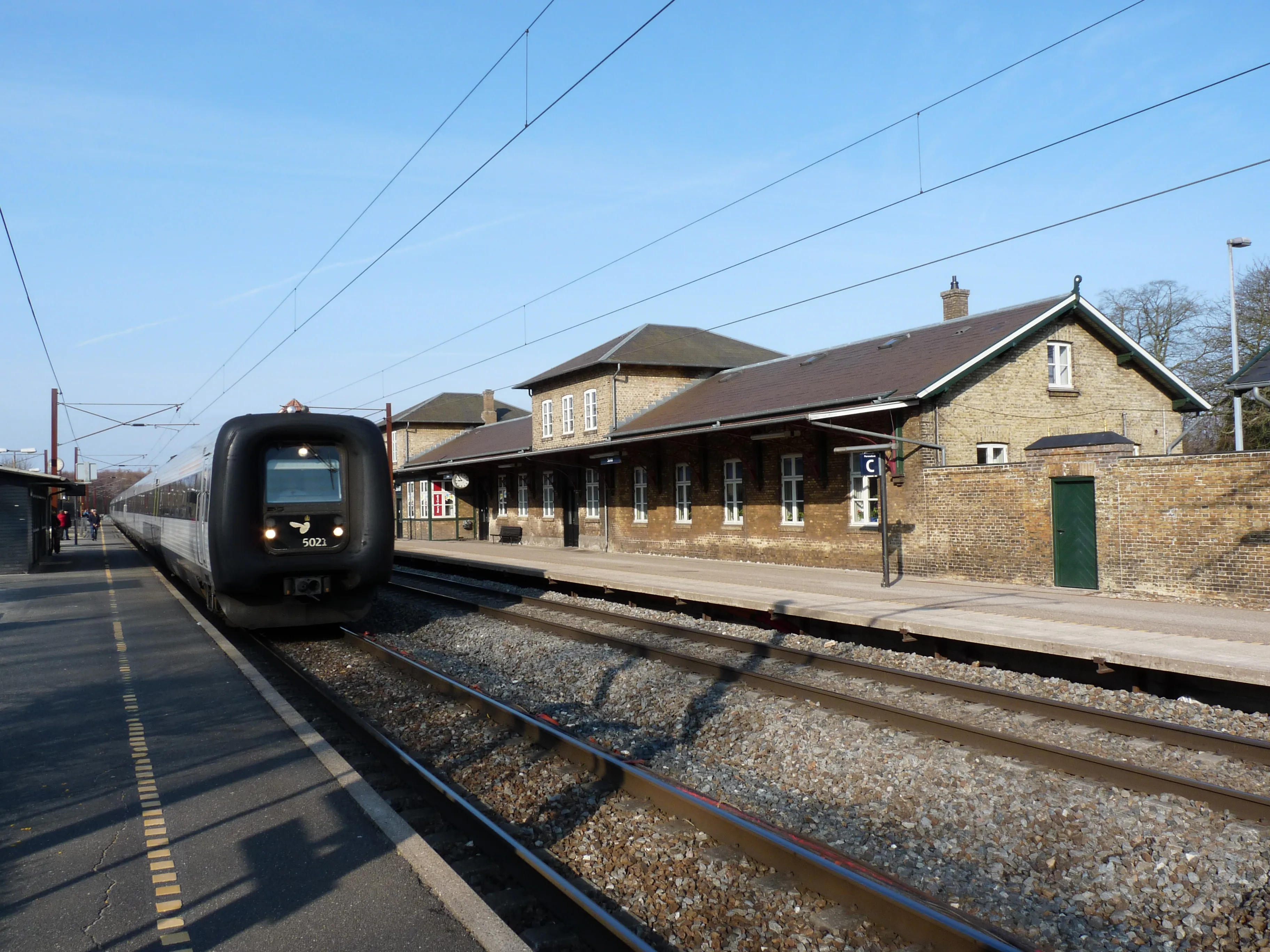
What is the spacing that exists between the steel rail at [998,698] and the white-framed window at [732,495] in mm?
8751

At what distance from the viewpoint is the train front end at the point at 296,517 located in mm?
11688

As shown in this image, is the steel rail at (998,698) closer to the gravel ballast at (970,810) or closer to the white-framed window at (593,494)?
the gravel ballast at (970,810)

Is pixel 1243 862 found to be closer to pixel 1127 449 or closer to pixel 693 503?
pixel 1127 449

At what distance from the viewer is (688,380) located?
30406mm

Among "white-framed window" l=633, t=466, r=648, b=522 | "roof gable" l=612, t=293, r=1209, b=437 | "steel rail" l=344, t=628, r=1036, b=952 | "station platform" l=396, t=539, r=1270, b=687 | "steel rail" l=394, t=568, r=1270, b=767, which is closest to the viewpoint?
"steel rail" l=344, t=628, r=1036, b=952

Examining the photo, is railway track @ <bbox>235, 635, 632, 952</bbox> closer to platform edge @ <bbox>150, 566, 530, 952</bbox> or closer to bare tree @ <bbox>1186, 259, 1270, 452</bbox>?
platform edge @ <bbox>150, 566, 530, 952</bbox>

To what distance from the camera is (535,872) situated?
4.75m

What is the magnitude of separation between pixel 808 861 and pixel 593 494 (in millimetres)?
24974

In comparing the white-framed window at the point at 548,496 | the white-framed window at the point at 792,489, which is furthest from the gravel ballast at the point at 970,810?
the white-framed window at the point at 548,496

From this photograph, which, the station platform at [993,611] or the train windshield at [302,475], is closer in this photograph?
the station platform at [993,611]

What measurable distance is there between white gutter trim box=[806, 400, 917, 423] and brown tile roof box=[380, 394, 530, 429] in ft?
112

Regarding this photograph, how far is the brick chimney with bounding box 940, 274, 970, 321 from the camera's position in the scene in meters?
24.5

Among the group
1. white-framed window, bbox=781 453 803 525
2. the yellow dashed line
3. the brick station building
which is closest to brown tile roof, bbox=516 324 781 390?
the brick station building

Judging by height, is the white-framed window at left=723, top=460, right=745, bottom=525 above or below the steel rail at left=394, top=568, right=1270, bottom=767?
above
